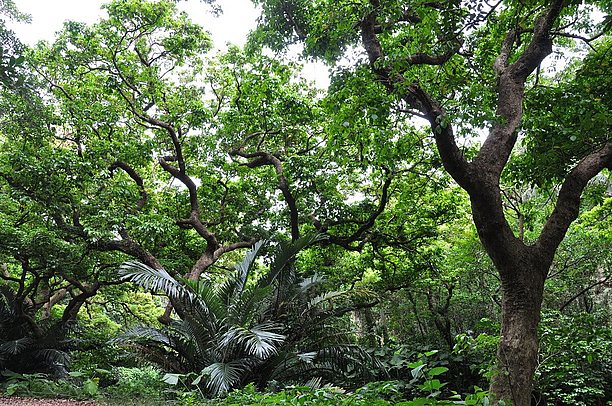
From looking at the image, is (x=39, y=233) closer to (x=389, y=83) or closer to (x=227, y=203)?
(x=227, y=203)

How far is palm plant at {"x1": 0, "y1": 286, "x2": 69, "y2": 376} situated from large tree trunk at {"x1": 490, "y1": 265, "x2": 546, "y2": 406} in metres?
8.43

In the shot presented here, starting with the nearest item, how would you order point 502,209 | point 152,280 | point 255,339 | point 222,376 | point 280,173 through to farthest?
point 502,209, point 222,376, point 255,339, point 152,280, point 280,173

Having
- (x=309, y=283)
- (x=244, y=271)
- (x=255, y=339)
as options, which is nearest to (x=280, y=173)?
(x=244, y=271)

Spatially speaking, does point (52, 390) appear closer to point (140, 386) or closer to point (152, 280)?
point (140, 386)

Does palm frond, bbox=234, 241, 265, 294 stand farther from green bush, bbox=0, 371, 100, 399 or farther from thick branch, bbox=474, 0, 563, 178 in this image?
thick branch, bbox=474, 0, 563, 178

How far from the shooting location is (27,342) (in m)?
8.98

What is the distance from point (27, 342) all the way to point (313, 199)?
6.72 metres

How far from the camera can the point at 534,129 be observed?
436 centimetres

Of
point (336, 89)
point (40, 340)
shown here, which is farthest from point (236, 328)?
point (40, 340)

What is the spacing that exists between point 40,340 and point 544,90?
34.1 ft

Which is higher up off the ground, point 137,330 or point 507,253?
point 507,253

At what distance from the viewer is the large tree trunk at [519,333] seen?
3.50m

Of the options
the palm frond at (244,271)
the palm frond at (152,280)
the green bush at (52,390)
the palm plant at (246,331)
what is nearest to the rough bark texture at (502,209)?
the palm plant at (246,331)

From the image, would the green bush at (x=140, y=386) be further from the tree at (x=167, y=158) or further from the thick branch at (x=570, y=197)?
the thick branch at (x=570, y=197)
